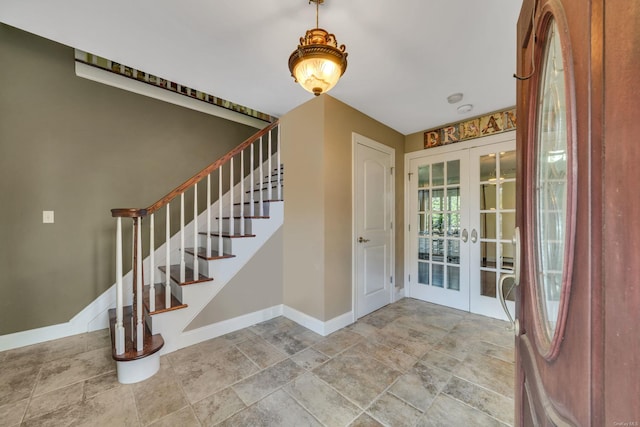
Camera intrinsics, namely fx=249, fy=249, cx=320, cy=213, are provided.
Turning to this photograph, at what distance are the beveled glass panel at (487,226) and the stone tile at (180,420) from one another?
10.8 feet

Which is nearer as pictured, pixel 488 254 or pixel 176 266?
pixel 176 266

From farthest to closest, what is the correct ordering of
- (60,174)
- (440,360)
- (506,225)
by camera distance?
(506,225)
(60,174)
(440,360)

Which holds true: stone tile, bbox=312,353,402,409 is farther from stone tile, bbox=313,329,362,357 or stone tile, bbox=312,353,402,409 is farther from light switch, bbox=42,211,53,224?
light switch, bbox=42,211,53,224

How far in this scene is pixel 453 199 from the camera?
3.31 m

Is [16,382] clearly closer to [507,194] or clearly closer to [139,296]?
[139,296]

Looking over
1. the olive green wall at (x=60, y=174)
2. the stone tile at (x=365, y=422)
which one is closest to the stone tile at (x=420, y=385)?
the stone tile at (x=365, y=422)

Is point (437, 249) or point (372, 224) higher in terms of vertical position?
point (372, 224)

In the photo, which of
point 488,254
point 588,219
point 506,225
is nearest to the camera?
point 588,219

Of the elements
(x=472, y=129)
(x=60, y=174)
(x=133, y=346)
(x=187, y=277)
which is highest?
(x=472, y=129)

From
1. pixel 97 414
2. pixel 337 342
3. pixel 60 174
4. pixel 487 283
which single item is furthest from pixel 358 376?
pixel 60 174

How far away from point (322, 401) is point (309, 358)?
0.50 m

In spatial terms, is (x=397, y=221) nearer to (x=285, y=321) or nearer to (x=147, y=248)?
(x=285, y=321)

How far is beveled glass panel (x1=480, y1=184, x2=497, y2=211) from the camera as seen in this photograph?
2.99m

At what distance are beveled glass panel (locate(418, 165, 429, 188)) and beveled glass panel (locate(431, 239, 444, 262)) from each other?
2.64 feet
